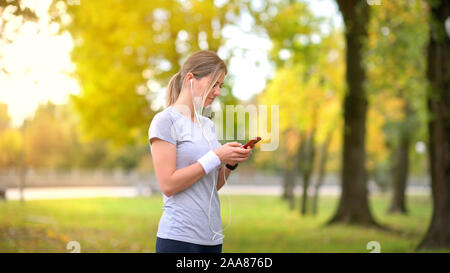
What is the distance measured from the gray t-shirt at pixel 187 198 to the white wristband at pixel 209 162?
12cm

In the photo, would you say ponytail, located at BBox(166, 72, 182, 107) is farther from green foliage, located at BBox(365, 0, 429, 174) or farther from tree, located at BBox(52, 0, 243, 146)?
tree, located at BBox(52, 0, 243, 146)

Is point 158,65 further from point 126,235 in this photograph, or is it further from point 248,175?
point 248,175

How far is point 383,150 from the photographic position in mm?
31625

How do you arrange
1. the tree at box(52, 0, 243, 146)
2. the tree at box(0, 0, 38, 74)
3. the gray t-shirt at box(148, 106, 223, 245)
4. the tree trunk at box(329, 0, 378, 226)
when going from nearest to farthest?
the gray t-shirt at box(148, 106, 223, 245) → the tree at box(0, 0, 38, 74) → the tree trunk at box(329, 0, 378, 226) → the tree at box(52, 0, 243, 146)

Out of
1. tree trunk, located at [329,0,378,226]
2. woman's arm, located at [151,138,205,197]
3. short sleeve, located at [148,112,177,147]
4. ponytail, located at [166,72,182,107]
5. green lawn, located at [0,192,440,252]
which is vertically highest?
ponytail, located at [166,72,182,107]

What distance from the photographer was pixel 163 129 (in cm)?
254

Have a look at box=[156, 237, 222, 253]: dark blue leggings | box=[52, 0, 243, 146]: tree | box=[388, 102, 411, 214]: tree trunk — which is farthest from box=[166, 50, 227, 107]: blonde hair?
box=[388, 102, 411, 214]: tree trunk

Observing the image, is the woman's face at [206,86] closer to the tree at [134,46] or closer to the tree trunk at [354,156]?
the tree at [134,46]

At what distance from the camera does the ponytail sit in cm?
278

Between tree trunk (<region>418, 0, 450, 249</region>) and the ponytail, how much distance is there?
25.4 feet

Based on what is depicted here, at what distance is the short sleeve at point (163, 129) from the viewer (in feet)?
8.30

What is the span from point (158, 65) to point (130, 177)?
120ft

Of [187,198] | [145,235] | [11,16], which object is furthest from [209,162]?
[145,235]

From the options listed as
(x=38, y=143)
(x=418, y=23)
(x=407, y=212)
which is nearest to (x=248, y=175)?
(x=38, y=143)
